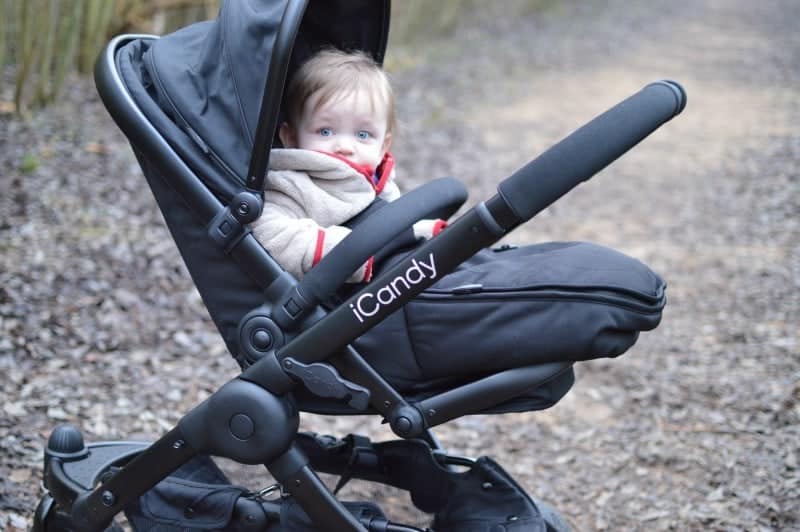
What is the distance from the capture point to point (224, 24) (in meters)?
2.43

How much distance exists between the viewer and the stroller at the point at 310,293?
214cm

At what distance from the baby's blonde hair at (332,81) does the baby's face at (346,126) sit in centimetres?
2

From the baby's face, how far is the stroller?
1.03 feet

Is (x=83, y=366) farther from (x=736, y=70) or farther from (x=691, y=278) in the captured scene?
(x=736, y=70)

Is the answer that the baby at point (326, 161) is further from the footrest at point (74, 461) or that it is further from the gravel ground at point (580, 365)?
Answer: the gravel ground at point (580, 365)

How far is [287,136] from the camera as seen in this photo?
2.77 m

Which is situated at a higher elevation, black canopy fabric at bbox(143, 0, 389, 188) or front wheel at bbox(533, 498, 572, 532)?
black canopy fabric at bbox(143, 0, 389, 188)

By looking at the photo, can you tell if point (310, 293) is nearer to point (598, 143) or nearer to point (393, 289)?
point (393, 289)

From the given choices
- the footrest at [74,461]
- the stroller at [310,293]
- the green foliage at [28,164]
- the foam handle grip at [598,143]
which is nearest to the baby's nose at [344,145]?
the stroller at [310,293]

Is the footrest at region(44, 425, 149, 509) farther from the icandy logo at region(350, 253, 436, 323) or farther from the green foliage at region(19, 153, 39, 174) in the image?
the green foliage at region(19, 153, 39, 174)

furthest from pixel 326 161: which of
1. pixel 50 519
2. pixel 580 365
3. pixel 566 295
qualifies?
pixel 580 365

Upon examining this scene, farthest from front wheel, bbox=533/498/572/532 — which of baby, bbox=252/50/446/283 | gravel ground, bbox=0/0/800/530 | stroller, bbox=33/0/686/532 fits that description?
baby, bbox=252/50/446/283

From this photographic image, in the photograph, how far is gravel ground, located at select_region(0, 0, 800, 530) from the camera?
11.9ft

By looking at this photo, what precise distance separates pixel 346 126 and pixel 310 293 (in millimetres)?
623
